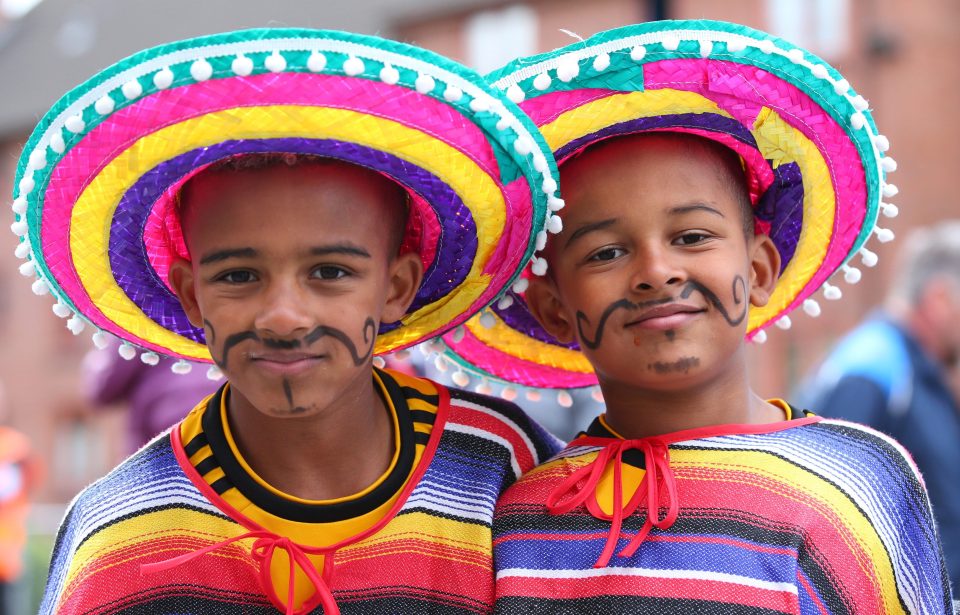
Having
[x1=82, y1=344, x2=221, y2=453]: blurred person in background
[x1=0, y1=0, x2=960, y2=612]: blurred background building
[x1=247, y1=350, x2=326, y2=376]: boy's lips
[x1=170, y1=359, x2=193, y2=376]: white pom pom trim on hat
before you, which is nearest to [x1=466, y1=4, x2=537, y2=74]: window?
[x1=0, y1=0, x2=960, y2=612]: blurred background building

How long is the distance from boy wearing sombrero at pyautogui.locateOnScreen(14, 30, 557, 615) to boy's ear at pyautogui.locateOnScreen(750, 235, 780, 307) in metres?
0.52

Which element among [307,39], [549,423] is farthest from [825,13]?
[307,39]

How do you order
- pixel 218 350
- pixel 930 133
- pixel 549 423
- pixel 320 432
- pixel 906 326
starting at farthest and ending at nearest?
pixel 930 133 < pixel 906 326 < pixel 549 423 < pixel 320 432 < pixel 218 350

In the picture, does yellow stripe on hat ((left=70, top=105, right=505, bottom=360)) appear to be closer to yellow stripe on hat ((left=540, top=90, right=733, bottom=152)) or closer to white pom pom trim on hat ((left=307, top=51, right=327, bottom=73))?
white pom pom trim on hat ((left=307, top=51, right=327, bottom=73))

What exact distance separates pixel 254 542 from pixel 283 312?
45cm

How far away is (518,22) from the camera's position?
15.7 meters

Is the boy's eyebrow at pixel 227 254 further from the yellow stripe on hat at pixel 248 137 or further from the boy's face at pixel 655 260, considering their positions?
the boy's face at pixel 655 260

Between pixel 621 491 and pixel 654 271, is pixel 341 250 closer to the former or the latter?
pixel 654 271

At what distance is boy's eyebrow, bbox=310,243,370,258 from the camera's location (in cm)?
201

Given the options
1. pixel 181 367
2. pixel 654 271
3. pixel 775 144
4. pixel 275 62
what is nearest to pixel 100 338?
pixel 181 367

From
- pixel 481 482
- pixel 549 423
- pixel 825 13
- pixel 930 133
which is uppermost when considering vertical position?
pixel 825 13

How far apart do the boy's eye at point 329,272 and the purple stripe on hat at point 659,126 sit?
1.65 ft

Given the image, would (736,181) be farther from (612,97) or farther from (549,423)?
(549,423)

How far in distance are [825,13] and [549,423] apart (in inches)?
460
